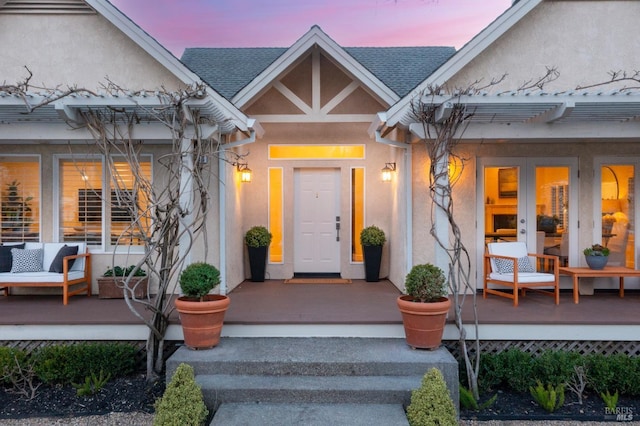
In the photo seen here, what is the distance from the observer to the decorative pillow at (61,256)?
6.67 meters

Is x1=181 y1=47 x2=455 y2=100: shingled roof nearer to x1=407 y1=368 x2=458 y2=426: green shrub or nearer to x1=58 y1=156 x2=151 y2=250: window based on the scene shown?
x1=58 y1=156 x2=151 y2=250: window

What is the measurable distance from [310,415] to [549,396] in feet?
7.96

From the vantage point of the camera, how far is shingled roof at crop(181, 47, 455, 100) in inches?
347

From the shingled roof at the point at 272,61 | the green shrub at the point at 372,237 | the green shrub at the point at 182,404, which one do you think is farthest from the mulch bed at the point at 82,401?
the shingled roof at the point at 272,61

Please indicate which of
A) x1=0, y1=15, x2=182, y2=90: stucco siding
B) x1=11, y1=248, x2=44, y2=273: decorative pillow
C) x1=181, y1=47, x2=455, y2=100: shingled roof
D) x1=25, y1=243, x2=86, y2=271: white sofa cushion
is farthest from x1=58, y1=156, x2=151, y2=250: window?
x1=181, y1=47, x2=455, y2=100: shingled roof

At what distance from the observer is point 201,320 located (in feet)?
15.6

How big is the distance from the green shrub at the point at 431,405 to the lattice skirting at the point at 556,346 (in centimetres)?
134

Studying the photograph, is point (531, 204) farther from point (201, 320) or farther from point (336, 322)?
point (201, 320)

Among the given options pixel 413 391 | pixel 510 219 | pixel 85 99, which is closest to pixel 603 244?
pixel 510 219

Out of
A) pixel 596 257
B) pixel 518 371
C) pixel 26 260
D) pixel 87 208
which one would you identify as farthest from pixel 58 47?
pixel 596 257

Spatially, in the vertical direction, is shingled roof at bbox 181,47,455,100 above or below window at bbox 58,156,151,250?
above

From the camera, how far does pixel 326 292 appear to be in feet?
23.7

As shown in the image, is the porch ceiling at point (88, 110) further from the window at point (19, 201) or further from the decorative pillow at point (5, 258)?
the decorative pillow at point (5, 258)

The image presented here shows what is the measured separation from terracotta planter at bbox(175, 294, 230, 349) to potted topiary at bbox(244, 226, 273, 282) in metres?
3.56
